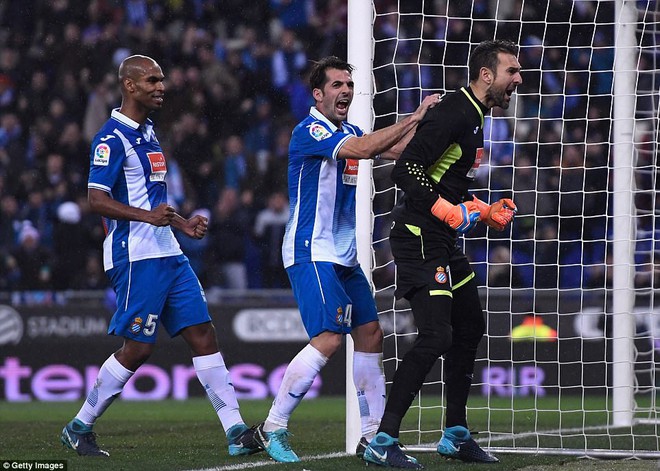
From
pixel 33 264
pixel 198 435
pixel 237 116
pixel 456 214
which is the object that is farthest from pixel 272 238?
pixel 456 214

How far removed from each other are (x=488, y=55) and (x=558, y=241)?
3.00 m

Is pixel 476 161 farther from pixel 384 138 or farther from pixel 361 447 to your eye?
pixel 361 447

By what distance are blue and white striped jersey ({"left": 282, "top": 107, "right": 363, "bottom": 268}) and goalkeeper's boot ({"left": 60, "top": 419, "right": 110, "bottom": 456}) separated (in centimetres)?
151

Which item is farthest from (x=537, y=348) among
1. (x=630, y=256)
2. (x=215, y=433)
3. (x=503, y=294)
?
(x=215, y=433)

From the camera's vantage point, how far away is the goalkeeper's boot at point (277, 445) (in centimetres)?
594

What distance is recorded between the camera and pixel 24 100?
15.0m

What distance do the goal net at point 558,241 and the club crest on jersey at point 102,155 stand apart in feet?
4.92

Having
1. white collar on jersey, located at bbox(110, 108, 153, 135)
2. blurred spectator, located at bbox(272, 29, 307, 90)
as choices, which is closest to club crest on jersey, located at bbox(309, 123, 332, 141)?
white collar on jersey, located at bbox(110, 108, 153, 135)

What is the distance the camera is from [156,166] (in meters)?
6.49

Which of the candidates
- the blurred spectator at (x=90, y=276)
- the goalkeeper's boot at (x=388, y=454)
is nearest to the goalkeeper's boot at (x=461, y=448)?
the goalkeeper's boot at (x=388, y=454)

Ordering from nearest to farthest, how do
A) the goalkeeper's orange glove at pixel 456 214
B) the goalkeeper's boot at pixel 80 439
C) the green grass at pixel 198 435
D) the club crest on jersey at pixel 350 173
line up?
the goalkeeper's orange glove at pixel 456 214, the green grass at pixel 198 435, the club crest on jersey at pixel 350 173, the goalkeeper's boot at pixel 80 439

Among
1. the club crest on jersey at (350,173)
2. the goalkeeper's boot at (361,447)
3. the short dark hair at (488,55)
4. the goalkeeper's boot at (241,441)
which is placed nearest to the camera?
the short dark hair at (488,55)

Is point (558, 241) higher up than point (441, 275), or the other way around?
point (441, 275)

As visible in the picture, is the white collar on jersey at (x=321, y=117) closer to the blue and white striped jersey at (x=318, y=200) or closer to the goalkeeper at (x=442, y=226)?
the blue and white striped jersey at (x=318, y=200)
